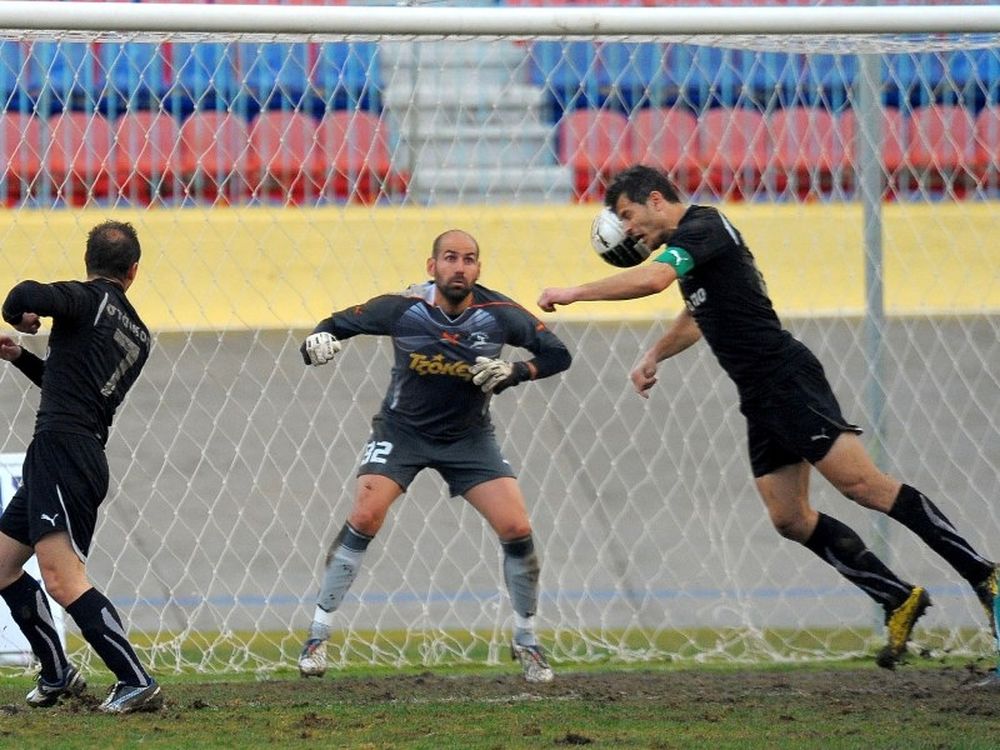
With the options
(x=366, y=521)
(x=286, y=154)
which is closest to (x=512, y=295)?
(x=286, y=154)

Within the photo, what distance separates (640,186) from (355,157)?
5.40 m

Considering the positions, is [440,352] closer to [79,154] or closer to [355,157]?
[355,157]

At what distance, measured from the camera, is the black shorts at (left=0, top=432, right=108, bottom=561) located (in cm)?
530

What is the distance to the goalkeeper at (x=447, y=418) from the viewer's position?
638 centimetres

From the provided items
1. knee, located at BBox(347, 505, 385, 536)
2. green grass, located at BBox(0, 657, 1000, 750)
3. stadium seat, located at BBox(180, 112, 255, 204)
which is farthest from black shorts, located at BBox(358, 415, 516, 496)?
stadium seat, located at BBox(180, 112, 255, 204)

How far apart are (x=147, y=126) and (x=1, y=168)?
1093 millimetres

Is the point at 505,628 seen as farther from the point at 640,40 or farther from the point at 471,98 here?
the point at 471,98

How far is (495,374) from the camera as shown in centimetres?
614

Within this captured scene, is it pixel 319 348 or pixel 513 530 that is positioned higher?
pixel 319 348

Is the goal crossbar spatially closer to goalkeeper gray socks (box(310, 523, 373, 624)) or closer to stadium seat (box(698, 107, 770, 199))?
goalkeeper gray socks (box(310, 523, 373, 624))

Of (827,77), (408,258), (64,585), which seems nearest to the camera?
(64,585)

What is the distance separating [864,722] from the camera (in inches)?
210

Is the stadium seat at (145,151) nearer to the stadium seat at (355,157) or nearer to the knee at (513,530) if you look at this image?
the stadium seat at (355,157)

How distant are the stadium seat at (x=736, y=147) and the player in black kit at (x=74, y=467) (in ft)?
20.8
